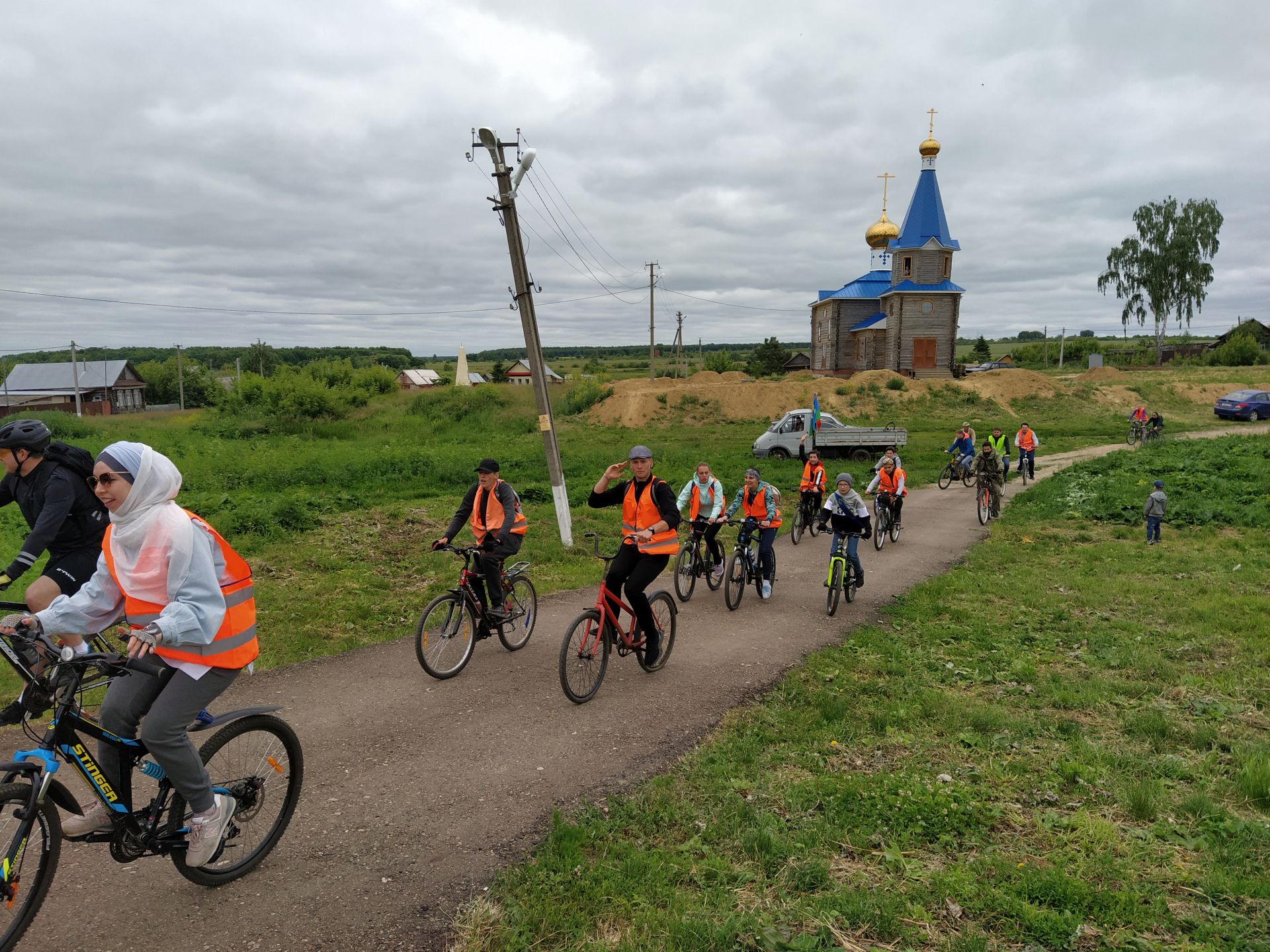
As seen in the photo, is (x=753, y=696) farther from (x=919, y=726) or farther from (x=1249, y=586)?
(x=1249, y=586)

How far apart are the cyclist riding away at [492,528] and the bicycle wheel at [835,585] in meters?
4.16

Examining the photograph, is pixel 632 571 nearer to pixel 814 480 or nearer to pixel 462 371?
pixel 814 480

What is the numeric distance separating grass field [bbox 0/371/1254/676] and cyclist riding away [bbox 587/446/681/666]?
315 cm

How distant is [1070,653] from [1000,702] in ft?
6.45

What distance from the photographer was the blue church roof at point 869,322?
5422cm

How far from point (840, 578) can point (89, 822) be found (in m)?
7.75

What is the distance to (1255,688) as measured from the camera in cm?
666

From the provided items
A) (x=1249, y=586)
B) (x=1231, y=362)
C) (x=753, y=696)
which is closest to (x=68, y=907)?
(x=753, y=696)

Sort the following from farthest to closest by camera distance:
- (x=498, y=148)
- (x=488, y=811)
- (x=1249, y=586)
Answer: (x=498, y=148), (x=1249, y=586), (x=488, y=811)

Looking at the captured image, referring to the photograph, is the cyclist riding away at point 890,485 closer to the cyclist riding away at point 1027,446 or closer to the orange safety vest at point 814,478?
the orange safety vest at point 814,478

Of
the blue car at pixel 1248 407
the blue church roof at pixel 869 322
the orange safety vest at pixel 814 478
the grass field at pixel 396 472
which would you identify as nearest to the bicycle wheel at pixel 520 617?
the grass field at pixel 396 472

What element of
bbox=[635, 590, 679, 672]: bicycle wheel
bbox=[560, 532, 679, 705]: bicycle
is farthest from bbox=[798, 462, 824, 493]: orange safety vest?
bbox=[560, 532, 679, 705]: bicycle

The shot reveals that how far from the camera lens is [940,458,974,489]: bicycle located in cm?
2164

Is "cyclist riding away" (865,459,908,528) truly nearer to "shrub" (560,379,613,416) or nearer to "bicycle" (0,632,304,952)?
"bicycle" (0,632,304,952)
